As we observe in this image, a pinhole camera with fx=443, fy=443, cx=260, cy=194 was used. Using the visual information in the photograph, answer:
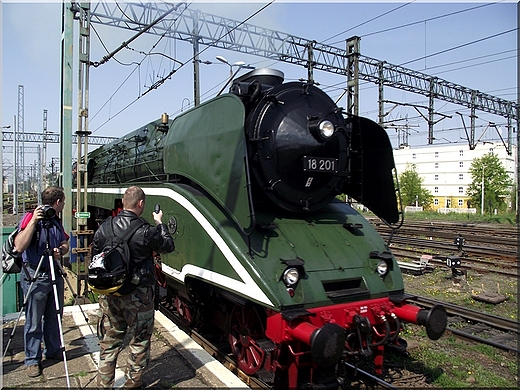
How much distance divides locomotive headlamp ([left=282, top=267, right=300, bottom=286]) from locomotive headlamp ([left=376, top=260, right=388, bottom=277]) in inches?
45.4

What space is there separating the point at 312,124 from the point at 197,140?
1.46 metres

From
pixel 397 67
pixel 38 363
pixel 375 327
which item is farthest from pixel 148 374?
pixel 397 67

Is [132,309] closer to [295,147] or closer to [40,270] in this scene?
[40,270]

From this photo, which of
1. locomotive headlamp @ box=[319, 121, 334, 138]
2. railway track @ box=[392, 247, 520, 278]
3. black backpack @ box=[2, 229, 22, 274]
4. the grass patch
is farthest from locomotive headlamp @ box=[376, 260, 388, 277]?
railway track @ box=[392, 247, 520, 278]

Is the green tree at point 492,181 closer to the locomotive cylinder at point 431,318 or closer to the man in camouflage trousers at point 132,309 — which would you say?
the locomotive cylinder at point 431,318

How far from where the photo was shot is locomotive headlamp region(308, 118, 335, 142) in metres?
5.07

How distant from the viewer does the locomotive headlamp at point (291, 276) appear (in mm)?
4184

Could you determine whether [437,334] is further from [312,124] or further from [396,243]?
[396,243]

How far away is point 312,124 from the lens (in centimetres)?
510

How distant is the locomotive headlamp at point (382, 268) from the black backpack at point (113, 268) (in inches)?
104

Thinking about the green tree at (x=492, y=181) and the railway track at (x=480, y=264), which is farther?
the green tree at (x=492, y=181)

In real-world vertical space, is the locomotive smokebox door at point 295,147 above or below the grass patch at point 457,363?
above

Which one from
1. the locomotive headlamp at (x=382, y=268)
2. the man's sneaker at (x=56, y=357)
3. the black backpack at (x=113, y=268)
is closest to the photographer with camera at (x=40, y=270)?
the man's sneaker at (x=56, y=357)

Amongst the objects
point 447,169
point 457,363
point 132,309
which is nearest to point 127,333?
point 132,309
